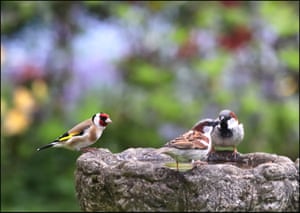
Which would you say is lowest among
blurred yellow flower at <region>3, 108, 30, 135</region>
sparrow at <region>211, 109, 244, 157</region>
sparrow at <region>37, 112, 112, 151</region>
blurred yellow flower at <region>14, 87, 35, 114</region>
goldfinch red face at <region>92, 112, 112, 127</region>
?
blurred yellow flower at <region>3, 108, 30, 135</region>

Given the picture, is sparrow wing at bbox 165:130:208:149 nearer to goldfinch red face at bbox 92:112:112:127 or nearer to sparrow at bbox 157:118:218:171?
sparrow at bbox 157:118:218:171

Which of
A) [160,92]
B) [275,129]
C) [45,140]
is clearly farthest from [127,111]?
[275,129]

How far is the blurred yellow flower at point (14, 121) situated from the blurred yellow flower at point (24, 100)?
0.17 feet

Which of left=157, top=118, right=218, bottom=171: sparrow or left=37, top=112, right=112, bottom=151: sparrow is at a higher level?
left=37, top=112, right=112, bottom=151: sparrow

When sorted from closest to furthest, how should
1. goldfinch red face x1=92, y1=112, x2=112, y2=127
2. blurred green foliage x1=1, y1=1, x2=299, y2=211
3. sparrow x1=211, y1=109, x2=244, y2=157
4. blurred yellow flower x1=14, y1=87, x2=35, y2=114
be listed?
goldfinch red face x1=92, y1=112, x2=112, y2=127 < sparrow x1=211, y1=109, x2=244, y2=157 < blurred green foliage x1=1, y1=1, x2=299, y2=211 < blurred yellow flower x1=14, y1=87, x2=35, y2=114

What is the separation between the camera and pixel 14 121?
7441 mm

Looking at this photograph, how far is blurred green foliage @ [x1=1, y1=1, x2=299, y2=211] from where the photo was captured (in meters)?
7.39

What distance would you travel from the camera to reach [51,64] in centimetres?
794

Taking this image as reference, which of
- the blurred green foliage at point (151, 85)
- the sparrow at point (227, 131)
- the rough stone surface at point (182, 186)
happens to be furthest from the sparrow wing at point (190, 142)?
the blurred green foliage at point (151, 85)

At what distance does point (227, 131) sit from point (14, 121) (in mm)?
3841

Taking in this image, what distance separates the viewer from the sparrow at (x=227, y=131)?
156 inches

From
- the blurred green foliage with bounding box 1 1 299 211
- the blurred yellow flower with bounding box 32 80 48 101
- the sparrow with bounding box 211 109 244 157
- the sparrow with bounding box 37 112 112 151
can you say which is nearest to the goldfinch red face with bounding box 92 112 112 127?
the sparrow with bounding box 37 112 112 151

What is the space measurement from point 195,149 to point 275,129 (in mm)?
4273

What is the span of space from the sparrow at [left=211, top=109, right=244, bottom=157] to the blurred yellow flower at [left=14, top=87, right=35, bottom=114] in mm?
3733
